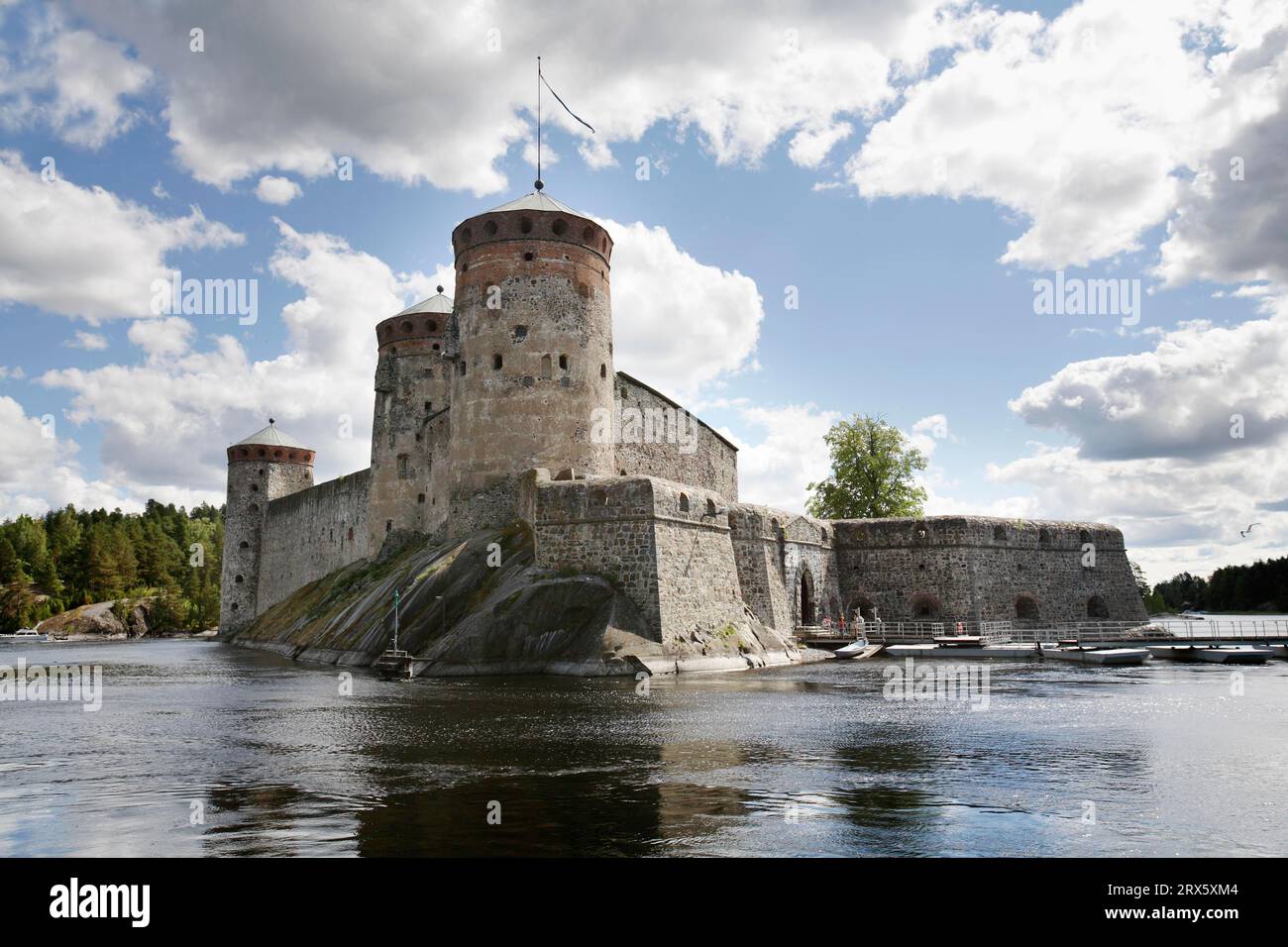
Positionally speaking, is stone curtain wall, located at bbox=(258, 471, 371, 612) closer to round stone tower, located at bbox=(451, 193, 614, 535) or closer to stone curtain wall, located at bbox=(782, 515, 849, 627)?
round stone tower, located at bbox=(451, 193, 614, 535)

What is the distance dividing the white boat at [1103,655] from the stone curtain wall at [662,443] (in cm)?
1396

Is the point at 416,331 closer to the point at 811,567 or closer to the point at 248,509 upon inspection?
the point at 811,567

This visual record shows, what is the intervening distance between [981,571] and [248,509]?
4793 centimetres

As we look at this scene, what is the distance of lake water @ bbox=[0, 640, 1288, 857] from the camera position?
8.05 m

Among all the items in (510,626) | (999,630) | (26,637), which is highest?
(510,626)

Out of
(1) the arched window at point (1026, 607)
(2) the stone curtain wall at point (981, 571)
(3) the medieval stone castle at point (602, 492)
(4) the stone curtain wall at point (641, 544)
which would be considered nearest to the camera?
(4) the stone curtain wall at point (641, 544)

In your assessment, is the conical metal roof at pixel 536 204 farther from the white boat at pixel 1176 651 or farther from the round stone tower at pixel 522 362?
the white boat at pixel 1176 651

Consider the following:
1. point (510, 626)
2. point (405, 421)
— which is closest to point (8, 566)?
point (405, 421)

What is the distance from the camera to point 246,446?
62.8 meters

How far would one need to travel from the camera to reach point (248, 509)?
62.5m

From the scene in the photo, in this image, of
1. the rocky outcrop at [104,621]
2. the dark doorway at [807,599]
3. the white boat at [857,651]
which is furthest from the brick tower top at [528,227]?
the rocky outcrop at [104,621]

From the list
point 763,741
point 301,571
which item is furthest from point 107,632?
point 763,741

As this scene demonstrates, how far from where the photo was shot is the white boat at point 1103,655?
103 ft
